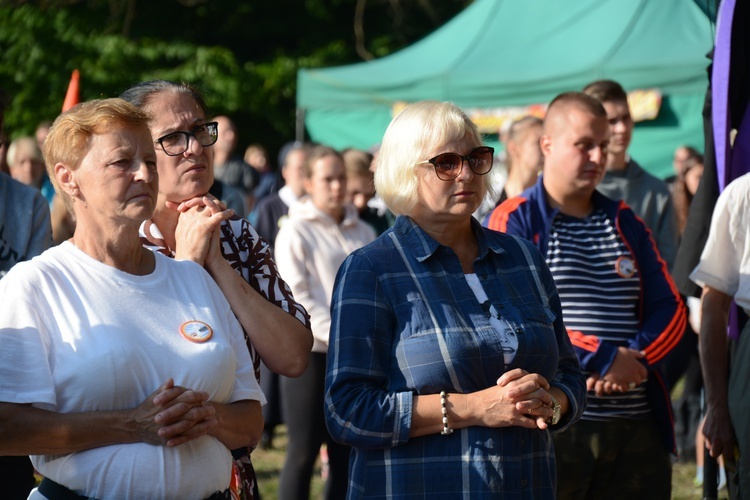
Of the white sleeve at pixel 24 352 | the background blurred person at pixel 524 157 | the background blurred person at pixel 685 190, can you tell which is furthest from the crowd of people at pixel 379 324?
the background blurred person at pixel 685 190

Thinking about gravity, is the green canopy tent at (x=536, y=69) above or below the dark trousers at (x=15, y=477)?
above

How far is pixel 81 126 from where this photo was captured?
108 inches

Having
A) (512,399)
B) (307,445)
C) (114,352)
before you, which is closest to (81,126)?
(114,352)

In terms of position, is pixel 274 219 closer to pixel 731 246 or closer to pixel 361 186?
pixel 361 186

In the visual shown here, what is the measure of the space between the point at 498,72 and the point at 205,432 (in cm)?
820

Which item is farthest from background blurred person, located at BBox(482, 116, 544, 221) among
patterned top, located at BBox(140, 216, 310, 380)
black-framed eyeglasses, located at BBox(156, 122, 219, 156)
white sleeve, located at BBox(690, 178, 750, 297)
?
black-framed eyeglasses, located at BBox(156, 122, 219, 156)

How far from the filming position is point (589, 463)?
4078 millimetres

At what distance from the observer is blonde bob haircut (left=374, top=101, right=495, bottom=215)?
3180 mm

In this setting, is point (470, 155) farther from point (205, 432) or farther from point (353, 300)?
point (205, 432)

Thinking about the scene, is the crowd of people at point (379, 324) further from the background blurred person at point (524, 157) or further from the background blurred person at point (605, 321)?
the background blurred person at point (524, 157)

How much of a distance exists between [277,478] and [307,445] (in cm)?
171

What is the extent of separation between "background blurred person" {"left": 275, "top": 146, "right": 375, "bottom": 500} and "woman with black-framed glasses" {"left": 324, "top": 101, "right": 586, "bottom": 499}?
1750 millimetres

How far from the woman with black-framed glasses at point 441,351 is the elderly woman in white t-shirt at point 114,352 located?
343mm

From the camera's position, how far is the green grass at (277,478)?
6.52 m
